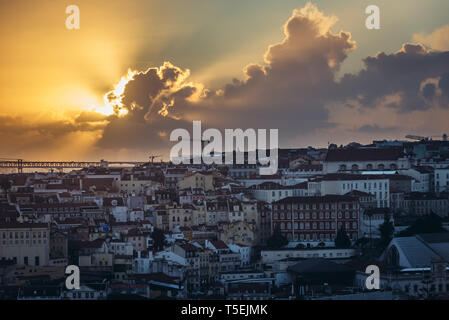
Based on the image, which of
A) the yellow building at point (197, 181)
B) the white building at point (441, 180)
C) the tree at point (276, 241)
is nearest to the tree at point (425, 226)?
the tree at point (276, 241)

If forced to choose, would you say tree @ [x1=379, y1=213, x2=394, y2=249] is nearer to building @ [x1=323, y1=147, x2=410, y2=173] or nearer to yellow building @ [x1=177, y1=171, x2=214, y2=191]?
yellow building @ [x1=177, y1=171, x2=214, y2=191]

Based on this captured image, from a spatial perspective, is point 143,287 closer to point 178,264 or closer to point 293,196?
point 178,264

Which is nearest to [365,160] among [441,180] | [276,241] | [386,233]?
[441,180]

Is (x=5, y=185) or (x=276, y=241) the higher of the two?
(x=5, y=185)

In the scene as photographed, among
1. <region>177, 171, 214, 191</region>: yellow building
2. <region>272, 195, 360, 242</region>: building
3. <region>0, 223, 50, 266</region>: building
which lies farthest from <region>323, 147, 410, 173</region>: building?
<region>0, 223, 50, 266</region>: building

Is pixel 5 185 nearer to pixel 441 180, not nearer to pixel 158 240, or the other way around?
pixel 158 240
